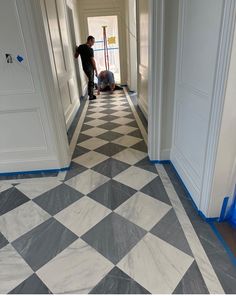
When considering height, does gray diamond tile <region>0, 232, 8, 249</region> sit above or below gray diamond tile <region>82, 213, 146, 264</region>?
above

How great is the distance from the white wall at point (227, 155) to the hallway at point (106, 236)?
0.26m

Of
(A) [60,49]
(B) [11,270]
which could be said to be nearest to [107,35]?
(A) [60,49]

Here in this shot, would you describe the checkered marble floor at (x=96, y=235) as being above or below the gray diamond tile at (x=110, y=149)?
below

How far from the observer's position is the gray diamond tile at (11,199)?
6.18ft

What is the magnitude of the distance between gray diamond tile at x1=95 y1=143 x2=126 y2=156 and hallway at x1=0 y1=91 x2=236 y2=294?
24 cm

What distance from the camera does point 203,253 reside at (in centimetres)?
136

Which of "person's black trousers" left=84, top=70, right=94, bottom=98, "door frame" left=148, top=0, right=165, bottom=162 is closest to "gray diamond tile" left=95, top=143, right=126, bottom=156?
"door frame" left=148, top=0, right=165, bottom=162

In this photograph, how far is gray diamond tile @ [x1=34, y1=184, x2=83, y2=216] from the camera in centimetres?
185

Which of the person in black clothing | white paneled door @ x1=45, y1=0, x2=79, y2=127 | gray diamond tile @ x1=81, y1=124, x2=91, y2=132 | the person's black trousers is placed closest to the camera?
white paneled door @ x1=45, y1=0, x2=79, y2=127

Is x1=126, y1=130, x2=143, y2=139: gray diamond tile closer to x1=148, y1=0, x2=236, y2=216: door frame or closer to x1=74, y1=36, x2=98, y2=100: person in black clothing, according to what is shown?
x1=148, y1=0, x2=236, y2=216: door frame

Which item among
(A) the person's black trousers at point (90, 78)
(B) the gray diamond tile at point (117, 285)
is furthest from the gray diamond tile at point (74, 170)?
(A) the person's black trousers at point (90, 78)

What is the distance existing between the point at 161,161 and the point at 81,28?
578 cm

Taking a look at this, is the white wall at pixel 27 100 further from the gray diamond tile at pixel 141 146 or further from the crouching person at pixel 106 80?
the crouching person at pixel 106 80

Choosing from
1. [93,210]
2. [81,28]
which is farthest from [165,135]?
[81,28]
